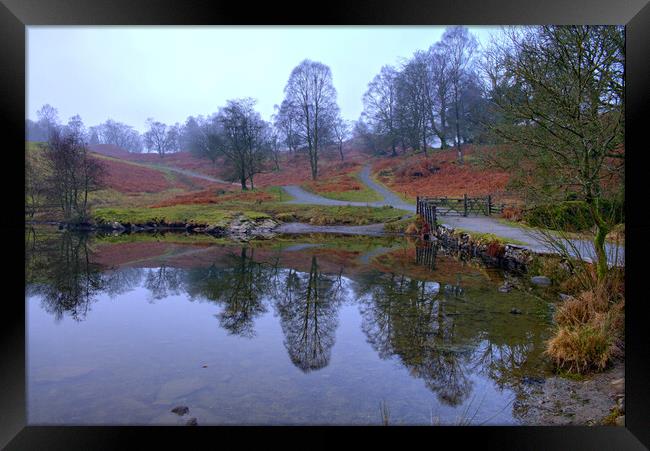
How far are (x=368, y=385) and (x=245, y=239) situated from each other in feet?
47.9

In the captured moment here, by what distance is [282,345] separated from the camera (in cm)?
543

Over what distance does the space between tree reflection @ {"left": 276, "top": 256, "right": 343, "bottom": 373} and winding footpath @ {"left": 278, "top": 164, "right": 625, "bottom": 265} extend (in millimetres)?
2987

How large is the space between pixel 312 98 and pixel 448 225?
1594 cm

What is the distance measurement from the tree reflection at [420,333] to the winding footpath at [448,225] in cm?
176

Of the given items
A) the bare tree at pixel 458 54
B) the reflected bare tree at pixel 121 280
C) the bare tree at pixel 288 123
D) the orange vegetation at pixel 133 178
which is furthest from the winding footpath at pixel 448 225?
the orange vegetation at pixel 133 178

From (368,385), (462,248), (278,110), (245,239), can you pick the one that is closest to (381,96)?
(278,110)

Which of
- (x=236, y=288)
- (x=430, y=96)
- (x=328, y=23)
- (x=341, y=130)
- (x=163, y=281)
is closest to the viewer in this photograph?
(x=328, y=23)

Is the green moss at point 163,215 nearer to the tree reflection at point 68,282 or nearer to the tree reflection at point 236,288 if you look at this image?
the tree reflection at point 68,282

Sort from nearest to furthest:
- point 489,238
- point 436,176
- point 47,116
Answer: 1. point 489,238
2. point 436,176
3. point 47,116

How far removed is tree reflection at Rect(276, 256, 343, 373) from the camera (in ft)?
16.8

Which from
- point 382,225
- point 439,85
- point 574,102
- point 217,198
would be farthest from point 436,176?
point 574,102

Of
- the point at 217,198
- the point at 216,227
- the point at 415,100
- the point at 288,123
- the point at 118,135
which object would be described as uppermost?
the point at 118,135

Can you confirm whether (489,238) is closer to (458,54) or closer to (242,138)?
(458,54)

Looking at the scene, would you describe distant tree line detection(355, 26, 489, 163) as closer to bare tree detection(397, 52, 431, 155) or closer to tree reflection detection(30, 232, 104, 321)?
bare tree detection(397, 52, 431, 155)
